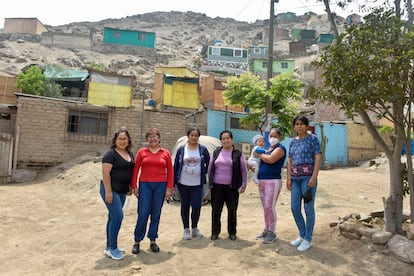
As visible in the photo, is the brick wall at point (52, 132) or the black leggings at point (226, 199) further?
the brick wall at point (52, 132)

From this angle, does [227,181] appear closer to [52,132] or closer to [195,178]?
[195,178]

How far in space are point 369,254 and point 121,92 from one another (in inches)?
609

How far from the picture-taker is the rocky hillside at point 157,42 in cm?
3411

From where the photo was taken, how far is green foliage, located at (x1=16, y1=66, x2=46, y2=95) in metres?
19.4

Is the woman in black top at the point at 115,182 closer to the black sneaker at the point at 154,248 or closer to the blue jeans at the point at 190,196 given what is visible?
the black sneaker at the point at 154,248

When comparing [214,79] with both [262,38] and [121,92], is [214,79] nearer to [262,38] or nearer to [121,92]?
[121,92]

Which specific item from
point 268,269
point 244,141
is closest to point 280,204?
point 268,269

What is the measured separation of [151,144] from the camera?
3.97m

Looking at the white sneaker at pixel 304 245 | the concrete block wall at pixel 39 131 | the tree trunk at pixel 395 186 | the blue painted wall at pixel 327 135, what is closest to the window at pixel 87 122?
the concrete block wall at pixel 39 131

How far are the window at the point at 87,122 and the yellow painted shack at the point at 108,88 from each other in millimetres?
4135

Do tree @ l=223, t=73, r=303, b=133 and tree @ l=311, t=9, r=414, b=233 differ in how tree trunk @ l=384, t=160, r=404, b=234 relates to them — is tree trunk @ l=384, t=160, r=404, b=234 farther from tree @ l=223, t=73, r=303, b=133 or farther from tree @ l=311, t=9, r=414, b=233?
tree @ l=223, t=73, r=303, b=133

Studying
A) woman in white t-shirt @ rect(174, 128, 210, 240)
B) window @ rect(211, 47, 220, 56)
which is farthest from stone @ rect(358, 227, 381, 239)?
window @ rect(211, 47, 220, 56)

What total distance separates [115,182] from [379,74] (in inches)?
130

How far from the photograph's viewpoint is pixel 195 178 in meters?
4.28
